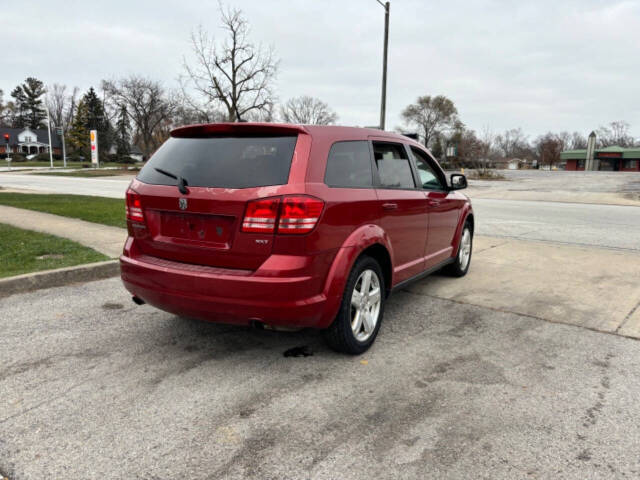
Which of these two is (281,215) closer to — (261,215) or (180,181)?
(261,215)

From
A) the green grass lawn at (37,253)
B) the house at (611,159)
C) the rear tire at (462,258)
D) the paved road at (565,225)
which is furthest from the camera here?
the house at (611,159)

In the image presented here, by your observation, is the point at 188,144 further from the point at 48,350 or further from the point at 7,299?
the point at 7,299

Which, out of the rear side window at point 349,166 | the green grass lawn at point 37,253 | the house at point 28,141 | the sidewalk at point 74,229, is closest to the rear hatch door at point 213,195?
the rear side window at point 349,166

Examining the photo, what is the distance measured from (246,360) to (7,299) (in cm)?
302

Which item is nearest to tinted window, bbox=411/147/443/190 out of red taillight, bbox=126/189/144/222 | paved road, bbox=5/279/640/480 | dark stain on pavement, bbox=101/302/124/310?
paved road, bbox=5/279/640/480

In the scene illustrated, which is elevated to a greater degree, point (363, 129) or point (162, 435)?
point (363, 129)

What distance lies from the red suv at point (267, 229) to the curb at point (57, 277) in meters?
2.27

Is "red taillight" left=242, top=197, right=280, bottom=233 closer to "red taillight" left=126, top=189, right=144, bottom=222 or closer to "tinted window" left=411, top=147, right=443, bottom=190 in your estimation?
"red taillight" left=126, top=189, right=144, bottom=222

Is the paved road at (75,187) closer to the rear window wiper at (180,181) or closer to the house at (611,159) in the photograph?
the rear window wiper at (180,181)

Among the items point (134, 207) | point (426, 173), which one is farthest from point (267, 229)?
point (426, 173)

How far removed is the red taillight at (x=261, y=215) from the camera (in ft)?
10.3

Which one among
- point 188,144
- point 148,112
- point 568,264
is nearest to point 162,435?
point 188,144

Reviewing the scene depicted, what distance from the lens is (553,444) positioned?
2.62 metres

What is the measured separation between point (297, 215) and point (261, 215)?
23cm
